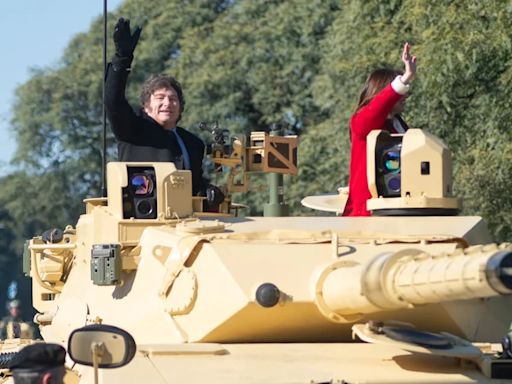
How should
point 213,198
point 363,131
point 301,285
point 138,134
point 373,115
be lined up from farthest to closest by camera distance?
point 213,198 < point 138,134 < point 363,131 < point 373,115 < point 301,285

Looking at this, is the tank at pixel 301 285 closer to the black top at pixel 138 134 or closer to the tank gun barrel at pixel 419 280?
the tank gun barrel at pixel 419 280

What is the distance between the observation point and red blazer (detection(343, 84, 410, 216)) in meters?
11.6

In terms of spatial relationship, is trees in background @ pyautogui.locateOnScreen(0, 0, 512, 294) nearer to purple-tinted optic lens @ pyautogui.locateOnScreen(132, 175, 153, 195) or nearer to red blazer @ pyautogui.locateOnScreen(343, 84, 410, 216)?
red blazer @ pyautogui.locateOnScreen(343, 84, 410, 216)

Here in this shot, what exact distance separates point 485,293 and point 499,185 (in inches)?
532

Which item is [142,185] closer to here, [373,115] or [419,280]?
[373,115]

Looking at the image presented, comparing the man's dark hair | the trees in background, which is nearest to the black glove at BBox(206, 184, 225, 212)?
the man's dark hair

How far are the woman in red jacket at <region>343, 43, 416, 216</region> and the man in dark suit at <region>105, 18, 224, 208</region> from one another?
1212 mm

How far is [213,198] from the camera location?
12.4 meters

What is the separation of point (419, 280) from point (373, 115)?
3676 mm

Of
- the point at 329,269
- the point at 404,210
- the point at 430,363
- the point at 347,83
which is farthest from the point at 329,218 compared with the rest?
the point at 347,83

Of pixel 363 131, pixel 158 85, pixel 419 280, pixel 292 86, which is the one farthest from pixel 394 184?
pixel 292 86

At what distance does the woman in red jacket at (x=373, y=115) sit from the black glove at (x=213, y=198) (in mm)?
1040

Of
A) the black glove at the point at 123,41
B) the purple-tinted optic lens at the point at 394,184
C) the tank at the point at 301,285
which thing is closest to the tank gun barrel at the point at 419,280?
the tank at the point at 301,285

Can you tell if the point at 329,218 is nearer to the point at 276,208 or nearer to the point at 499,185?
the point at 276,208
